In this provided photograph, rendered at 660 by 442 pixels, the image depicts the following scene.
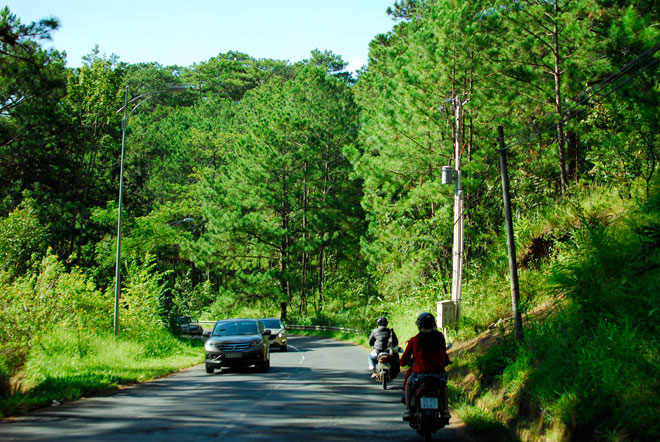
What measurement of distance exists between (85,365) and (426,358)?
34.6 ft

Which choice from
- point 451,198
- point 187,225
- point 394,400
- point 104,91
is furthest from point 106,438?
point 187,225

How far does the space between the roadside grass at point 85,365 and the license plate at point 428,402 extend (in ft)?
22.7

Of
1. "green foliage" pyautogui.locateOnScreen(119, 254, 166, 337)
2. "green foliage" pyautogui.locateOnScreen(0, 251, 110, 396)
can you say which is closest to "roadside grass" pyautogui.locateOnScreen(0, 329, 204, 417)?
"green foliage" pyautogui.locateOnScreen(0, 251, 110, 396)

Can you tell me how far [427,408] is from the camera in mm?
7812

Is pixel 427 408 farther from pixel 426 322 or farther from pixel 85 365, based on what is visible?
pixel 85 365

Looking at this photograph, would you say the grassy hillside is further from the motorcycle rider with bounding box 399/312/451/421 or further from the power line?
the power line

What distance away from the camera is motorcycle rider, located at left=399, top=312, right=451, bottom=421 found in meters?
8.28

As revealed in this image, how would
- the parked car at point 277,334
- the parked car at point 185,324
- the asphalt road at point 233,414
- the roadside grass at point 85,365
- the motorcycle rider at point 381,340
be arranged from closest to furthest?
the asphalt road at point 233,414 < the roadside grass at point 85,365 < the motorcycle rider at point 381,340 < the parked car at point 277,334 < the parked car at point 185,324

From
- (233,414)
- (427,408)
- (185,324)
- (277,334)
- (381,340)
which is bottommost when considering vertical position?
(277,334)

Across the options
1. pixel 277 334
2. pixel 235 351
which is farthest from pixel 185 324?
pixel 235 351

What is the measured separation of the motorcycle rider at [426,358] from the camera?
27.2 feet

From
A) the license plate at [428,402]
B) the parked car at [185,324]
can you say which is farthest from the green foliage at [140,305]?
the license plate at [428,402]

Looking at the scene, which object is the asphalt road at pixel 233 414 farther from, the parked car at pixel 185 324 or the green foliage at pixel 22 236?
the green foliage at pixel 22 236

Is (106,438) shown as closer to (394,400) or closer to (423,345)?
(423,345)
